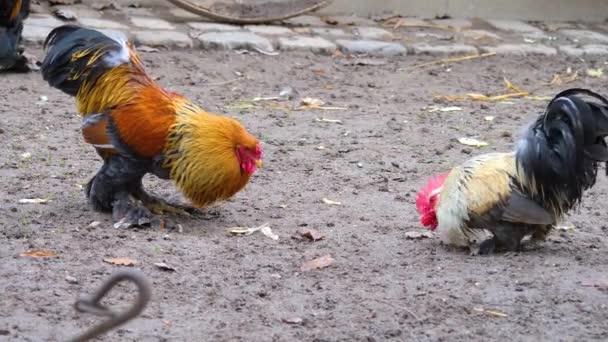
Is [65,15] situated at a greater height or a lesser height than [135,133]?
lesser

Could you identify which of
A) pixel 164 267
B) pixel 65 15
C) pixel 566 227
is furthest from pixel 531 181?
pixel 65 15

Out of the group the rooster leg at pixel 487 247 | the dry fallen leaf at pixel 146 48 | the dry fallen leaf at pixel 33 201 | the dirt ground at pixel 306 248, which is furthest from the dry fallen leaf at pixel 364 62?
the rooster leg at pixel 487 247

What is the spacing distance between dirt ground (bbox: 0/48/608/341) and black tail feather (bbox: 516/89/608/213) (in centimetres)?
36

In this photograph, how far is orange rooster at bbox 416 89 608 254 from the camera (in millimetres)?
4574

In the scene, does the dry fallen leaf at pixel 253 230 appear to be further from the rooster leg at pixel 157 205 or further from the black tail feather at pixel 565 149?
the black tail feather at pixel 565 149

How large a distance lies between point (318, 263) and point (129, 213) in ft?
3.46

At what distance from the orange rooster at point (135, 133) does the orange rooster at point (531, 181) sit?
1052 mm

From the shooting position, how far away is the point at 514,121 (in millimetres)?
7609

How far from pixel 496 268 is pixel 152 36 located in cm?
531

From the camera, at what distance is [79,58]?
5.14 m

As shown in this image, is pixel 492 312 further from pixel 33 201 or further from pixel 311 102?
pixel 311 102

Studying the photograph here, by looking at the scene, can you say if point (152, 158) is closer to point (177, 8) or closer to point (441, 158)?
point (441, 158)

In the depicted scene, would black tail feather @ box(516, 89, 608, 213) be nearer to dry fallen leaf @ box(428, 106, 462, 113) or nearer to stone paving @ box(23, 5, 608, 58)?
dry fallen leaf @ box(428, 106, 462, 113)

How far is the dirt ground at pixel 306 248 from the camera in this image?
394 cm
